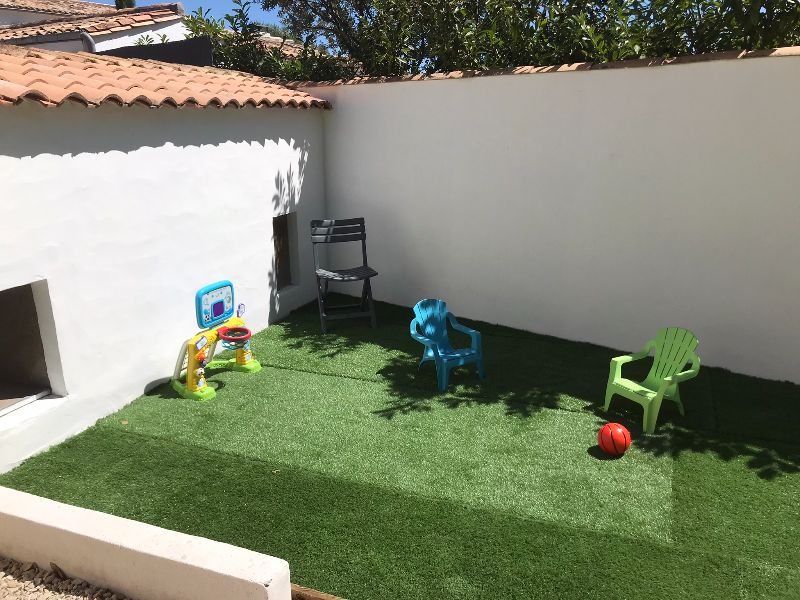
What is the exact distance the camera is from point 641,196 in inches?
301

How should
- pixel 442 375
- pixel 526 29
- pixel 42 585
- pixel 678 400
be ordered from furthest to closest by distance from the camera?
pixel 526 29 < pixel 442 375 < pixel 678 400 < pixel 42 585

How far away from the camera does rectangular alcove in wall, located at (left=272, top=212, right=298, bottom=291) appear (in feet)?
31.5

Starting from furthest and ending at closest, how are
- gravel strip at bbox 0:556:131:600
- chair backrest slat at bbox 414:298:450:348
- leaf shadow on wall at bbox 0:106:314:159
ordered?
1. chair backrest slat at bbox 414:298:450:348
2. leaf shadow on wall at bbox 0:106:314:159
3. gravel strip at bbox 0:556:131:600

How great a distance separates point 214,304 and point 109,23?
935cm

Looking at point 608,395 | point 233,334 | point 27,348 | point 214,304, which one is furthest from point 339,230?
point 608,395

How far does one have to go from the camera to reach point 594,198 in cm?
794

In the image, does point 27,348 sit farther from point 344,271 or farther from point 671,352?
point 671,352

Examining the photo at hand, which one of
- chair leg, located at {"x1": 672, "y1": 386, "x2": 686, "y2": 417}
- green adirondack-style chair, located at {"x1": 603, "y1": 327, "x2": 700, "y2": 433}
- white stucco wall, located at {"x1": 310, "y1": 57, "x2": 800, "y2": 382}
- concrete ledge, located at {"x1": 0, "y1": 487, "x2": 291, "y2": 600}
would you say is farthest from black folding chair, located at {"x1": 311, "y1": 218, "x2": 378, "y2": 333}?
concrete ledge, located at {"x1": 0, "y1": 487, "x2": 291, "y2": 600}

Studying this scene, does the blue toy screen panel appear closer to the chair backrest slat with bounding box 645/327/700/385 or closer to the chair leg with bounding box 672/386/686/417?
the chair backrest slat with bounding box 645/327/700/385

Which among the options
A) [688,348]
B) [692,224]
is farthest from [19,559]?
[692,224]

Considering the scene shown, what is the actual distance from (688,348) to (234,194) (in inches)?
224

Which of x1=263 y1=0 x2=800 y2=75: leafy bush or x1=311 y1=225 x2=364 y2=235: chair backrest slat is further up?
x1=263 y1=0 x2=800 y2=75: leafy bush

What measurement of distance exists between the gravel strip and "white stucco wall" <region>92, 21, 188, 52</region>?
11.1 m

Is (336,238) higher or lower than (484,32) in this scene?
lower
